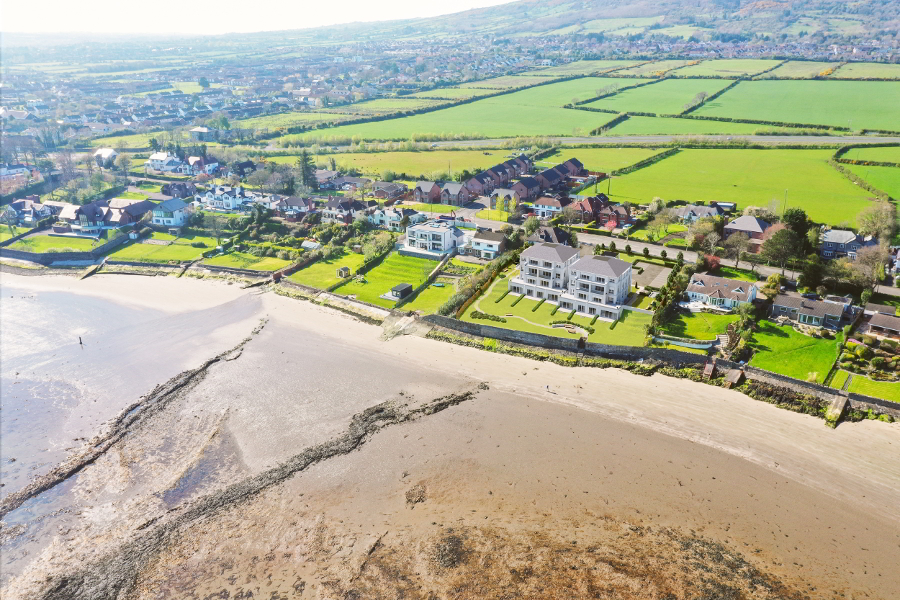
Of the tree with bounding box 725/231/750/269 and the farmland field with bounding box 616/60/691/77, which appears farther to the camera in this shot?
the farmland field with bounding box 616/60/691/77

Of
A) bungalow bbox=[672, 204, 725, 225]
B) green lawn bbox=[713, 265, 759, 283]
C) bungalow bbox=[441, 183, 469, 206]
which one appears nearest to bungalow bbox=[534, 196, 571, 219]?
bungalow bbox=[441, 183, 469, 206]

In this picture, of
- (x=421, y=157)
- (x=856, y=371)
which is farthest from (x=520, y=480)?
(x=421, y=157)

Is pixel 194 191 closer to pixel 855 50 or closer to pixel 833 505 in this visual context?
pixel 833 505

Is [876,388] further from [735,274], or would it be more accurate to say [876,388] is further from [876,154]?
[876,154]

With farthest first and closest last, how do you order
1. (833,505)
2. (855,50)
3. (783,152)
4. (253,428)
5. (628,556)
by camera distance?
(855,50)
(783,152)
(253,428)
(833,505)
(628,556)

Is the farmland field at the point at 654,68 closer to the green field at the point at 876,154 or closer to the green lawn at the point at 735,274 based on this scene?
the green field at the point at 876,154

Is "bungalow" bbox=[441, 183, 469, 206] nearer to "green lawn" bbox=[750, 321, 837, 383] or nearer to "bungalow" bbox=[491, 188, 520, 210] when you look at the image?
"bungalow" bbox=[491, 188, 520, 210]

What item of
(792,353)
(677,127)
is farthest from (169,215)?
(677,127)
